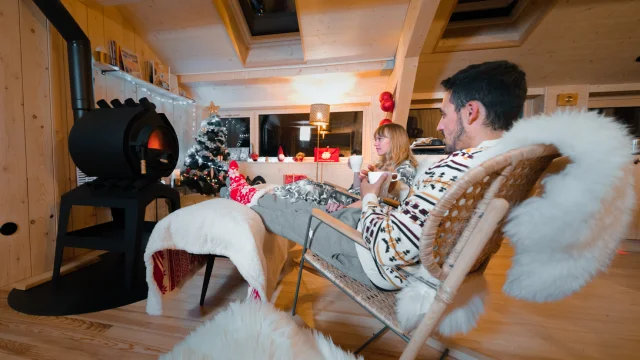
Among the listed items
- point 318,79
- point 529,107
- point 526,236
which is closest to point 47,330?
point 526,236

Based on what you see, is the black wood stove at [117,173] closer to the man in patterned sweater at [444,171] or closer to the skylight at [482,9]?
the man in patterned sweater at [444,171]

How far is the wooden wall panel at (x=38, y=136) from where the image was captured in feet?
5.81

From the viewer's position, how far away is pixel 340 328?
1.31 m

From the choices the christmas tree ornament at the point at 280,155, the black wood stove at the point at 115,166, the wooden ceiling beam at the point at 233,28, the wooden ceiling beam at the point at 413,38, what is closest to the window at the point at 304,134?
the christmas tree ornament at the point at 280,155

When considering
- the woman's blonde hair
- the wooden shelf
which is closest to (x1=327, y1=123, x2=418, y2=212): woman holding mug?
the woman's blonde hair

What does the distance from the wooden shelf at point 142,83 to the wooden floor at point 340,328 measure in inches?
72.2

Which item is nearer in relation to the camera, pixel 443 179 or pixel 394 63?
pixel 443 179

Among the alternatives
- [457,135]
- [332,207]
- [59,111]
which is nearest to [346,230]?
[457,135]

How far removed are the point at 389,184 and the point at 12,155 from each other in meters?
2.46

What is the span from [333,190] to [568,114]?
121 centimetres

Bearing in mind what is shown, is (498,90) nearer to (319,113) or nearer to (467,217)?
(467,217)

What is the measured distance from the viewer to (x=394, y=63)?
2.92m

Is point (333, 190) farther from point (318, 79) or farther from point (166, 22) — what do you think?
point (166, 22)

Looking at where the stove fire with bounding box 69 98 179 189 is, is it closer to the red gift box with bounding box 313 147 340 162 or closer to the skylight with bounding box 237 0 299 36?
the skylight with bounding box 237 0 299 36
